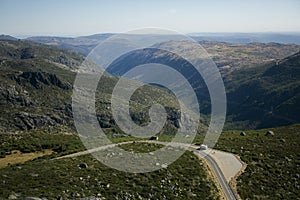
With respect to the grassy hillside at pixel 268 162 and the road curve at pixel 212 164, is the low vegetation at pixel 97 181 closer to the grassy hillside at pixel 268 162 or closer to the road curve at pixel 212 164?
the road curve at pixel 212 164

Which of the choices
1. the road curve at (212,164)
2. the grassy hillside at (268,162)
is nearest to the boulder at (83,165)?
the road curve at (212,164)

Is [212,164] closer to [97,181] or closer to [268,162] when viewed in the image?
[268,162]

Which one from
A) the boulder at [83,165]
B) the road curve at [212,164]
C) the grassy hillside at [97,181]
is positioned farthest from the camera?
the boulder at [83,165]

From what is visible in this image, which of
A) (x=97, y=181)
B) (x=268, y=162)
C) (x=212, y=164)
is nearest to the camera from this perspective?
(x=97, y=181)

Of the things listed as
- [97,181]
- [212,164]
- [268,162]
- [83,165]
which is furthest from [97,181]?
[268,162]

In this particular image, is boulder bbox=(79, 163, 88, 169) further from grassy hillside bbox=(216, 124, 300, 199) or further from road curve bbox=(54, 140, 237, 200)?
grassy hillside bbox=(216, 124, 300, 199)

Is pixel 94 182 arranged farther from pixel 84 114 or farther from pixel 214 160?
pixel 84 114

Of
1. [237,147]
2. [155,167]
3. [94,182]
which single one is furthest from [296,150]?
[94,182]

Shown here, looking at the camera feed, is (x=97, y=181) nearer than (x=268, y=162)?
Yes

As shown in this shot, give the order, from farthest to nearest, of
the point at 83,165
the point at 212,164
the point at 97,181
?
the point at 212,164 → the point at 83,165 → the point at 97,181

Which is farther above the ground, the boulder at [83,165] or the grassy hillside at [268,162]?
the boulder at [83,165]

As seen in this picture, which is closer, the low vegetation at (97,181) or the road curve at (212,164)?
the low vegetation at (97,181)
